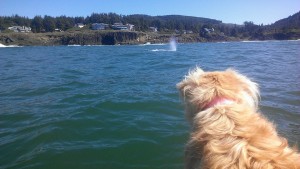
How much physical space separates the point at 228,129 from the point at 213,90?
Result: 55 cm

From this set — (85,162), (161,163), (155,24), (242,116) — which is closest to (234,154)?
(242,116)

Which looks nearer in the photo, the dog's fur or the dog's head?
the dog's fur

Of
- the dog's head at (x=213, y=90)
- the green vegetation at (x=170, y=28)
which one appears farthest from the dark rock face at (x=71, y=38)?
the dog's head at (x=213, y=90)

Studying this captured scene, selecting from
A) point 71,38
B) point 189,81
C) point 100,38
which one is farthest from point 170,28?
point 189,81

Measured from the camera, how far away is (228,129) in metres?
2.75

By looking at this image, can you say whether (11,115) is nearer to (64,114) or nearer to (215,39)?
(64,114)

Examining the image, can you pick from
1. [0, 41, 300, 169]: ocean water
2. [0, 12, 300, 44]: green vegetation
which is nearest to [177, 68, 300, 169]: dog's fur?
[0, 41, 300, 169]: ocean water

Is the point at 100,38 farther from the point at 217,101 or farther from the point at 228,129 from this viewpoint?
the point at 228,129

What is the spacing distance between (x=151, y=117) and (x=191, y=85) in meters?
4.51

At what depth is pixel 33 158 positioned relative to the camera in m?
5.49

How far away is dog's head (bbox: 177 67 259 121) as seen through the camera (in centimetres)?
315

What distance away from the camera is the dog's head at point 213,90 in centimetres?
315

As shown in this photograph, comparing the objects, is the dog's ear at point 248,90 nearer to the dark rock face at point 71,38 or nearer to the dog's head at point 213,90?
the dog's head at point 213,90

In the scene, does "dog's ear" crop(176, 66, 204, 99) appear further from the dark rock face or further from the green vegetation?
the green vegetation
